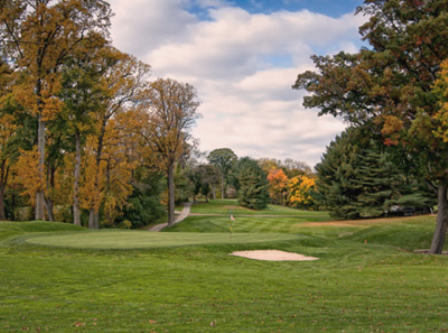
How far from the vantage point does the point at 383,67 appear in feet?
68.5

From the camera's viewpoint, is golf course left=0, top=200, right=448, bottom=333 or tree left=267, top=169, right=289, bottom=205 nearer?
golf course left=0, top=200, right=448, bottom=333

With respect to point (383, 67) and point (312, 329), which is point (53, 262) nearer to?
point (312, 329)

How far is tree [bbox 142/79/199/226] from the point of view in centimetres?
3849

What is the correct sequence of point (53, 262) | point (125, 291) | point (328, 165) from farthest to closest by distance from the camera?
point (328, 165)
point (53, 262)
point (125, 291)

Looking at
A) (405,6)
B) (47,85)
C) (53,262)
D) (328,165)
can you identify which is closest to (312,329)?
(53,262)

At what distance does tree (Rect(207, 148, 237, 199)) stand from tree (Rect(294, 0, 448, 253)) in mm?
82669

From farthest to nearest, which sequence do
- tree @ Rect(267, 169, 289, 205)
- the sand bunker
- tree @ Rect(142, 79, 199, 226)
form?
tree @ Rect(267, 169, 289, 205) < tree @ Rect(142, 79, 199, 226) < the sand bunker

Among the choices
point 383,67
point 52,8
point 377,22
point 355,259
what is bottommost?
point 355,259

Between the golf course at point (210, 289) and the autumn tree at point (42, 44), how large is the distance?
956 centimetres

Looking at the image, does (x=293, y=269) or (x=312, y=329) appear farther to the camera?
(x=293, y=269)

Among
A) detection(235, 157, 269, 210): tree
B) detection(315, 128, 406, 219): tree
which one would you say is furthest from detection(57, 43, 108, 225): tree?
detection(235, 157, 269, 210): tree

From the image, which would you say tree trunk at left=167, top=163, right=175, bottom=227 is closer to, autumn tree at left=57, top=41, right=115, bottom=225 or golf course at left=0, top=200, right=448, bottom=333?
autumn tree at left=57, top=41, right=115, bottom=225

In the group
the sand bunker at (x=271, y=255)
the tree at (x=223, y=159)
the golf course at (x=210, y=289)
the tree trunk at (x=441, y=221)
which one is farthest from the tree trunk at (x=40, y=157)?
the tree at (x=223, y=159)

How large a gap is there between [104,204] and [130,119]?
317 inches
